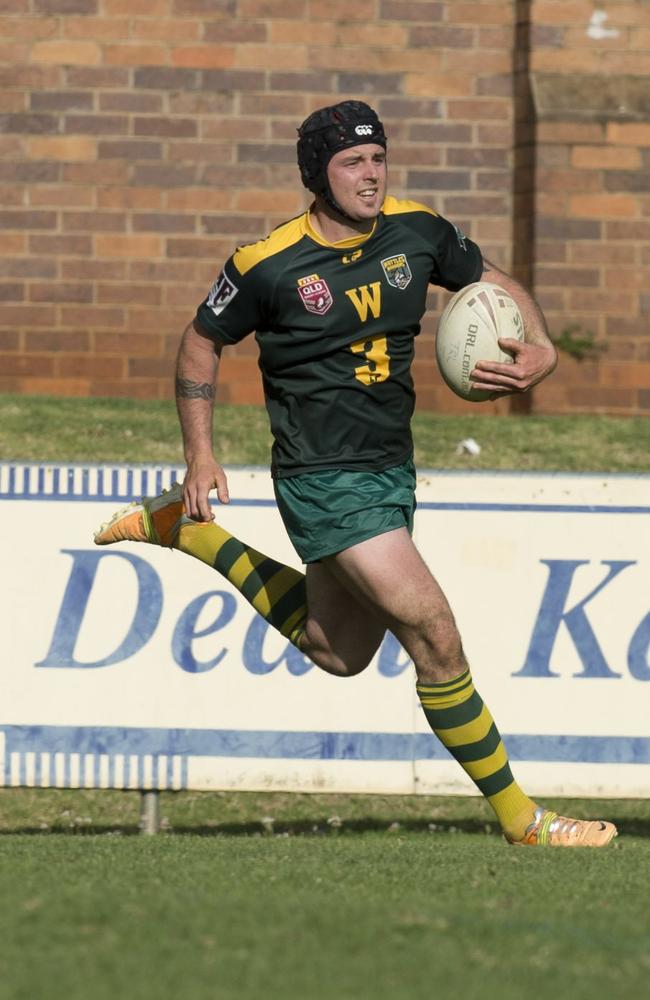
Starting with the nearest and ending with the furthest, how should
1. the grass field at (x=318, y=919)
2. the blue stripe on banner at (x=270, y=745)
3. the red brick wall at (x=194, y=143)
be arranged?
the grass field at (x=318, y=919)
the blue stripe on banner at (x=270, y=745)
the red brick wall at (x=194, y=143)

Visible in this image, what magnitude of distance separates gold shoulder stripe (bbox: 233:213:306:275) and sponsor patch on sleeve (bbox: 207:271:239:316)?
0.21ft

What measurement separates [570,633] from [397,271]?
2.31 m

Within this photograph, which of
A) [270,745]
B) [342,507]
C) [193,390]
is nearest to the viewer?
[342,507]

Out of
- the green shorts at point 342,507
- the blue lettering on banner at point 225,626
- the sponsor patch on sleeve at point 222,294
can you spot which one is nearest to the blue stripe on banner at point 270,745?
the blue lettering on banner at point 225,626

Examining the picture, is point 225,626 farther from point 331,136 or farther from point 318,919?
point 318,919

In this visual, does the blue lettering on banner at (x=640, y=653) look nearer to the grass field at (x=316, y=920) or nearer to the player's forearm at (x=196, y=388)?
the grass field at (x=316, y=920)

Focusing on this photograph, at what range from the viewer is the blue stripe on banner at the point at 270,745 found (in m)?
7.07

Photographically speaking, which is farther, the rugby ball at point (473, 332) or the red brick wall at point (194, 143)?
the red brick wall at point (194, 143)

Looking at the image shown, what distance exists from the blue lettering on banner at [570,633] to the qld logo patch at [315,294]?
2.26 meters

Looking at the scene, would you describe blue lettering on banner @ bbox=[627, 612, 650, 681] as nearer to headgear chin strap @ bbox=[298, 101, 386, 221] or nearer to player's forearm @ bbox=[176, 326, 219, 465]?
player's forearm @ bbox=[176, 326, 219, 465]

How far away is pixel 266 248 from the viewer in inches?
218

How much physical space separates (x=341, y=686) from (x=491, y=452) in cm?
348

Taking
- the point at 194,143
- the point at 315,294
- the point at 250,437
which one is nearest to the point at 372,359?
the point at 315,294

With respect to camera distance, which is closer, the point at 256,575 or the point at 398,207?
the point at 398,207
